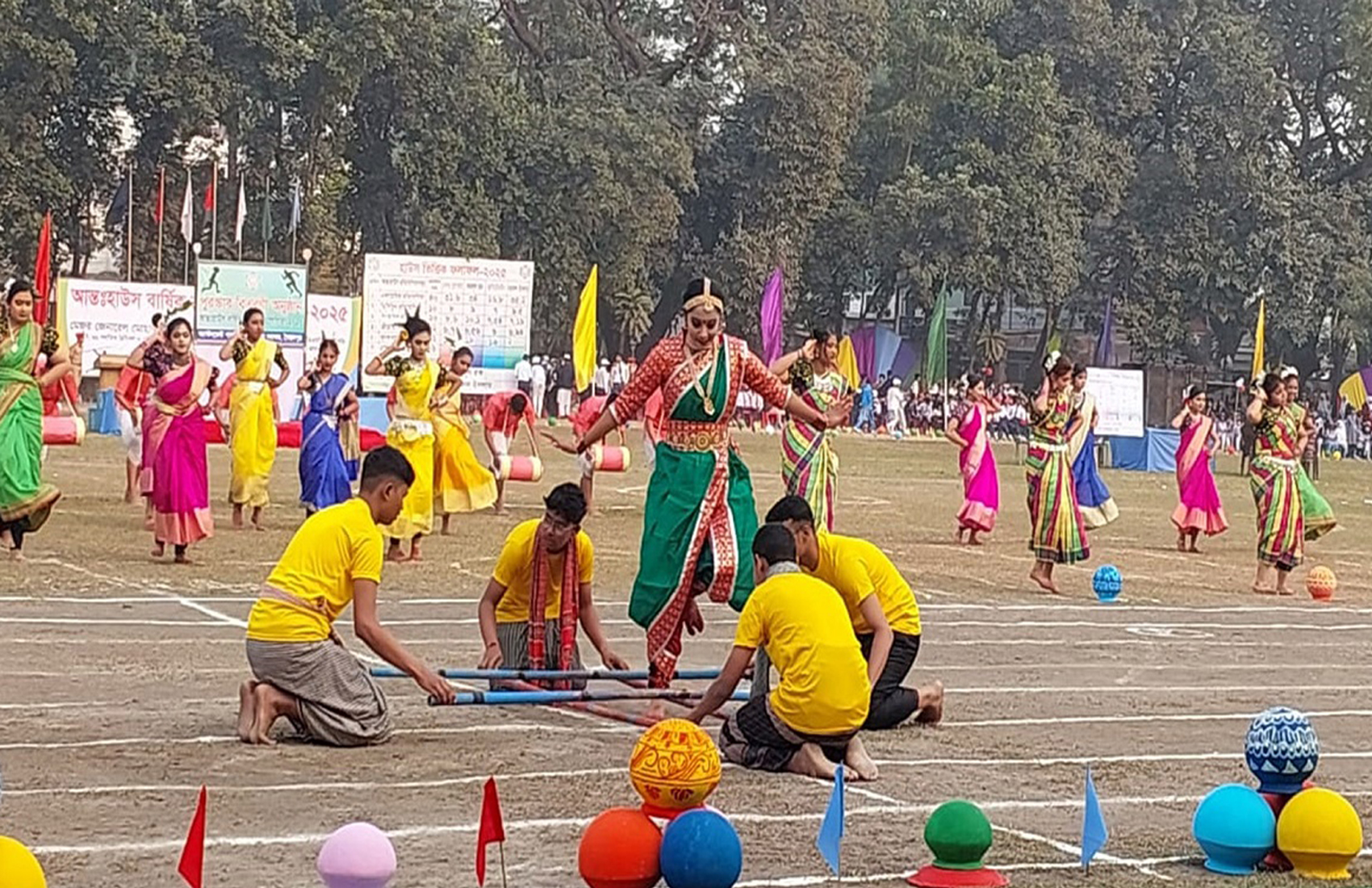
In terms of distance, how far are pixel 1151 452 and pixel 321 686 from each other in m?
37.1

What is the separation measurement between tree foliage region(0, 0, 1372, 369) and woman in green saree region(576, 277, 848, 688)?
37092 mm

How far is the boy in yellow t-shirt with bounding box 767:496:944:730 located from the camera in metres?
8.84

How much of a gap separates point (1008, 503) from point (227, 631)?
19.1 m

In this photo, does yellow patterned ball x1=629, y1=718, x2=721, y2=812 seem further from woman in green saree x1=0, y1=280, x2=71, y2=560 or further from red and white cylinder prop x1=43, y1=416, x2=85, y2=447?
red and white cylinder prop x1=43, y1=416, x2=85, y2=447

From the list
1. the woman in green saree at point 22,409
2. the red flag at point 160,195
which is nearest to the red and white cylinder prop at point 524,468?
the woman in green saree at point 22,409

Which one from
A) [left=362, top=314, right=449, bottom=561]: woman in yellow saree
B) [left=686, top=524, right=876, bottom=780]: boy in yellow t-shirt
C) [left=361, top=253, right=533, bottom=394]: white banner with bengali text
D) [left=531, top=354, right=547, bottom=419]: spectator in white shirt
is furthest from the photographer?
[left=531, top=354, right=547, bottom=419]: spectator in white shirt

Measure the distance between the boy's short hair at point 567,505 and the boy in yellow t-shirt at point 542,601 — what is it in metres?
0.03

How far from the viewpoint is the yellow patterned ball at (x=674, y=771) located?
21.0 ft

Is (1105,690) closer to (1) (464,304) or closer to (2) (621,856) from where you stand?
(2) (621,856)

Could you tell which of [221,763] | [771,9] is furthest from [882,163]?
[221,763]

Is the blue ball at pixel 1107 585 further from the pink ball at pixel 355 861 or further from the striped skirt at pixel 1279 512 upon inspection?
the pink ball at pixel 355 861

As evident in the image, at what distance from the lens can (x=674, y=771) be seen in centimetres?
640

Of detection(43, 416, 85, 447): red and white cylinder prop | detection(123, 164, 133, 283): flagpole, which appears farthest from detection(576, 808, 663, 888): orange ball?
detection(123, 164, 133, 283): flagpole

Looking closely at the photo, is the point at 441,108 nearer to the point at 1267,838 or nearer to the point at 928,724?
the point at 928,724
